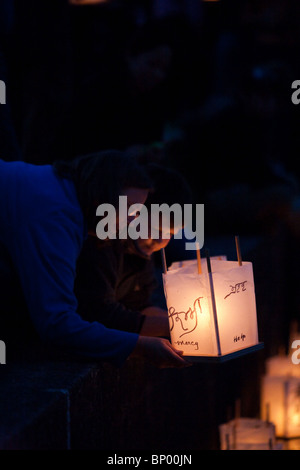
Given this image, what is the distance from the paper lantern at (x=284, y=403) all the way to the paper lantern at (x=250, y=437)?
608 mm

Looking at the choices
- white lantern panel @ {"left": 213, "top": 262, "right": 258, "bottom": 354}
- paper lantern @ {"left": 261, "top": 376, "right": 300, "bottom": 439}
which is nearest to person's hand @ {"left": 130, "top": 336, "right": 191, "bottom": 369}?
white lantern panel @ {"left": 213, "top": 262, "right": 258, "bottom": 354}

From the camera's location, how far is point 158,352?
207 centimetres

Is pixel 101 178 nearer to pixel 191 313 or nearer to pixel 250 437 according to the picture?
pixel 191 313

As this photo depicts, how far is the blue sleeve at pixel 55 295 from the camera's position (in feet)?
6.50

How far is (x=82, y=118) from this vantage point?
3539mm

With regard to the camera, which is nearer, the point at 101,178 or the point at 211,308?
the point at 211,308

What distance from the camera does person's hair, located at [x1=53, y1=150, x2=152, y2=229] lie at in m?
2.21

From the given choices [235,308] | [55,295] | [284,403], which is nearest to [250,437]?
[284,403]

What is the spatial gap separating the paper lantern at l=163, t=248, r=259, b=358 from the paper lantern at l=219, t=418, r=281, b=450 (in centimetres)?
109

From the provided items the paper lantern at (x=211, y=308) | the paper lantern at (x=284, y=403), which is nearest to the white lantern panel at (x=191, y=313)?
the paper lantern at (x=211, y=308)

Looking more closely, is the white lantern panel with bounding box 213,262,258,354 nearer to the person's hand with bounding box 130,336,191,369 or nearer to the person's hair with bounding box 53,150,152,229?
the person's hand with bounding box 130,336,191,369

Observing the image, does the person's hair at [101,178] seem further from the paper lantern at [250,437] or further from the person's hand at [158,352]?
the paper lantern at [250,437]

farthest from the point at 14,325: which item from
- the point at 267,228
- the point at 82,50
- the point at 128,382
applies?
the point at 267,228

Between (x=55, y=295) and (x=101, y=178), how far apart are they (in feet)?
1.48
